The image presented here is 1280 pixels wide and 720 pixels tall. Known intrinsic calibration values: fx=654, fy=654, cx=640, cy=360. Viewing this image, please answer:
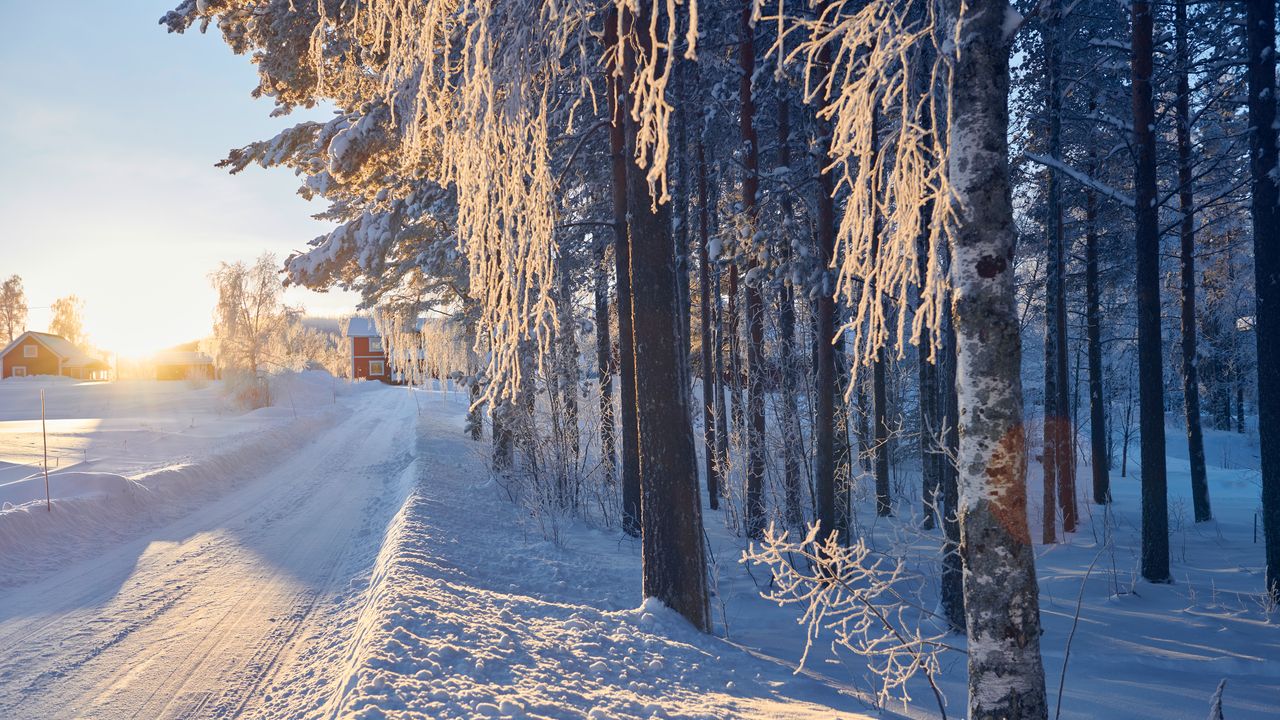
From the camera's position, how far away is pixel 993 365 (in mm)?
3199

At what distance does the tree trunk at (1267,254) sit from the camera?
8.16 m

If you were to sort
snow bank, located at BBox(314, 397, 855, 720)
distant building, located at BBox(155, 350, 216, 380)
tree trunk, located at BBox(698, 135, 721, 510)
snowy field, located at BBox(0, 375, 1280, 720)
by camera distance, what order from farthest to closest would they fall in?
distant building, located at BBox(155, 350, 216, 380), tree trunk, located at BBox(698, 135, 721, 510), snowy field, located at BBox(0, 375, 1280, 720), snow bank, located at BBox(314, 397, 855, 720)

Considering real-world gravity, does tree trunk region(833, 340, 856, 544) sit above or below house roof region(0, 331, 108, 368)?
below

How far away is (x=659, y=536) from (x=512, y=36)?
470 cm

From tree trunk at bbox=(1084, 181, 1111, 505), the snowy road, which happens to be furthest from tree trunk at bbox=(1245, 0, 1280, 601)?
the snowy road

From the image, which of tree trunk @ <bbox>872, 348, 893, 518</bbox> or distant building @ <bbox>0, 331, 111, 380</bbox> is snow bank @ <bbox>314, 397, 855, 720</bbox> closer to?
tree trunk @ <bbox>872, 348, 893, 518</bbox>

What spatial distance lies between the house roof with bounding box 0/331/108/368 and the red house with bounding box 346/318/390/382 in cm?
2498

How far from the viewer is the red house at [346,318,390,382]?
77.3 m

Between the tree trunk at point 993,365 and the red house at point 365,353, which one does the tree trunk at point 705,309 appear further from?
the red house at point 365,353

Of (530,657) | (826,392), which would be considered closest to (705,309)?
(826,392)

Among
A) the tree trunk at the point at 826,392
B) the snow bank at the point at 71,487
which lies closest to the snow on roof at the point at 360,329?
the snow bank at the point at 71,487

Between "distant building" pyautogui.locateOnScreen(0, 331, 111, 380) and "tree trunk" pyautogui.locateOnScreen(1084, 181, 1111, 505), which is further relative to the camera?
"distant building" pyautogui.locateOnScreen(0, 331, 111, 380)

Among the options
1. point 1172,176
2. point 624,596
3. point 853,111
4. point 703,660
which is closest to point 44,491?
point 624,596

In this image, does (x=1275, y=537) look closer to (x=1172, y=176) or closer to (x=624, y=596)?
(x=624, y=596)
